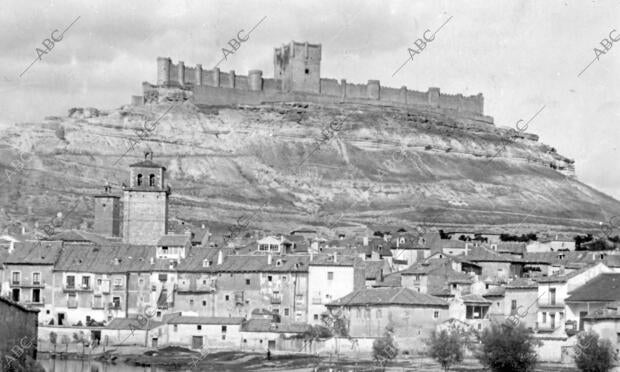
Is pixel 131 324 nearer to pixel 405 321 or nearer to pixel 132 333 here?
pixel 132 333

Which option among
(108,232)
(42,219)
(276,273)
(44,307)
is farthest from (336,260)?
(42,219)


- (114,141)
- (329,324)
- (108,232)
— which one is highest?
(114,141)

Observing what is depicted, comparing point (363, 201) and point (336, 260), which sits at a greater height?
point (363, 201)

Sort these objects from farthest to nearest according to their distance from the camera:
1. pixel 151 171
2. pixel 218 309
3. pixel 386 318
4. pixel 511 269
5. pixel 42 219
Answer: pixel 42 219 → pixel 151 171 → pixel 511 269 → pixel 218 309 → pixel 386 318

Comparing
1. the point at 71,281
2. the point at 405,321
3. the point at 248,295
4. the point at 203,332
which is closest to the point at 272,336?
the point at 203,332

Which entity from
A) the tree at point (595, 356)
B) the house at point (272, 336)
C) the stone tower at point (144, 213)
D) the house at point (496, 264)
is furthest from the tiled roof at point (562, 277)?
the stone tower at point (144, 213)

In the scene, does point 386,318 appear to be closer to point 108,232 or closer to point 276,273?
point 276,273

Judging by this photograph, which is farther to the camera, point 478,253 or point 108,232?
point 108,232
